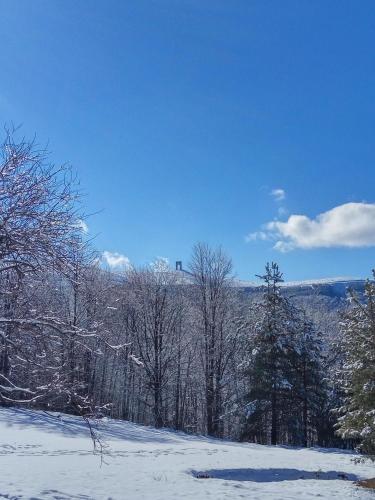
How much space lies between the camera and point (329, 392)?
36000 mm

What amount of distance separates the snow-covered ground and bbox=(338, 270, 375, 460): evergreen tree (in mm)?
1605

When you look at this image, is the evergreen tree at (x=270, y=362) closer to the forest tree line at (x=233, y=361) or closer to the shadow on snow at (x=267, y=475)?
the forest tree line at (x=233, y=361)

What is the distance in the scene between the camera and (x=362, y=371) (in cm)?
1584

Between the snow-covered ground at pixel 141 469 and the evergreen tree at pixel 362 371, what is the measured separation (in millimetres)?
1605

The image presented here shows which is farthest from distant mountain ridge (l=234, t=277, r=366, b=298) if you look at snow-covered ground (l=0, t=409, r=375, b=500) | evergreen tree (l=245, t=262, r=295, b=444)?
snow-covered ground (l=0, t=409, r=375, b=500)

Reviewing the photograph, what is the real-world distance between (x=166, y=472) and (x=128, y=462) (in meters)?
2.05

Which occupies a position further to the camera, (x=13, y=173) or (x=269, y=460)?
(x=269, y=460)

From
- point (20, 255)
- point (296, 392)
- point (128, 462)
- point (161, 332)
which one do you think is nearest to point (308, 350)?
point (296, 392)

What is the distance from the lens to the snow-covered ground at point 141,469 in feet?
38.6

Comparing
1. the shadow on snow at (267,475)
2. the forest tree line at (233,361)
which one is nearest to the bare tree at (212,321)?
the forest tree line at (233,361)

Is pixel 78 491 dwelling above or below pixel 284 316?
below

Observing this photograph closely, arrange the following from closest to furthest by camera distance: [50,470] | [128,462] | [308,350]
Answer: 1. [50,470]
2. [128,462]
3. [308,350]

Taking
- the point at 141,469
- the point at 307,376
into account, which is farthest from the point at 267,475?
the point at 307,376

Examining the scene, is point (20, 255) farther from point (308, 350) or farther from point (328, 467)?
point (308, 350)
